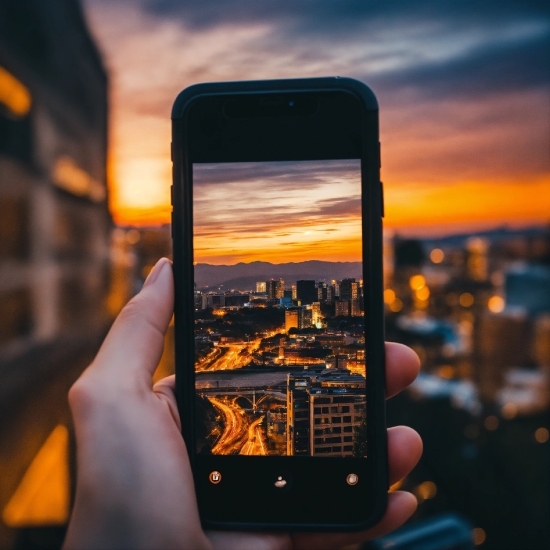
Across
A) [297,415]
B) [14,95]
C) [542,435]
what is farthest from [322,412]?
[542,435]

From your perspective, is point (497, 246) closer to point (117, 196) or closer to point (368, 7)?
point (368, 7)

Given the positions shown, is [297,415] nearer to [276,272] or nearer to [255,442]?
[255,442]

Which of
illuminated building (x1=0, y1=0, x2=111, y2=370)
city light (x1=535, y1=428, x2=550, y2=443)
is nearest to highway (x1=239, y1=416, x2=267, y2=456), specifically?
illuminated building (x1=0, y1=0, x2=111, y2=370)

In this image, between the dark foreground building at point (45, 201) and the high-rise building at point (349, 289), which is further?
the dark foreground building at point (45, 201)

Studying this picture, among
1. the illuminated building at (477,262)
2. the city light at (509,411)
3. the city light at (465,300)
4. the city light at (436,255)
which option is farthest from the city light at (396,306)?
the city light at (509,411)

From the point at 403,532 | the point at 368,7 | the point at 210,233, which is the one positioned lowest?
the point at 403,532

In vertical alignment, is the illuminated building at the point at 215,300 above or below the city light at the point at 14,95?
below

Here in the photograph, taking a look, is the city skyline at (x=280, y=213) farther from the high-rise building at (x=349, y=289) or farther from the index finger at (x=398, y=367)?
the index finger at (x=398, y=367)

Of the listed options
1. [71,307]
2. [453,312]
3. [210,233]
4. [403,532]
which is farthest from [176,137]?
[453,312]
